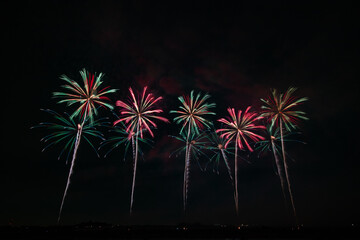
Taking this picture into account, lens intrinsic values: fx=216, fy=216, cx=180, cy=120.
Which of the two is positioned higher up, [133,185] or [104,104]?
[104,104]

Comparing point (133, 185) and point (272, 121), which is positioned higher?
point (272, 121)

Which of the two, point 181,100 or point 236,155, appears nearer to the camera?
point 181,100

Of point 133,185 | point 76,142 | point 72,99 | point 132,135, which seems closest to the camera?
point 72,99

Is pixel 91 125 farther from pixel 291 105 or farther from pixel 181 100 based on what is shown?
pixel 291 105

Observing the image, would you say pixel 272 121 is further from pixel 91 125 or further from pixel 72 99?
pixel 72 99

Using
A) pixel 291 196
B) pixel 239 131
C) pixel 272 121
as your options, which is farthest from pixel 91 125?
pixel 291 196

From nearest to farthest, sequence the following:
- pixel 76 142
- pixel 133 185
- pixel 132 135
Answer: pixel 76 142
pixel 132 135
pixel 133 185

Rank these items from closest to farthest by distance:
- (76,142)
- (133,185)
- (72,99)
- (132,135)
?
1. (72,99)
2. (76,142)
3. (132,135)
4. (133,185)

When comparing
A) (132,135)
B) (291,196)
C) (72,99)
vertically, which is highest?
(72,99)

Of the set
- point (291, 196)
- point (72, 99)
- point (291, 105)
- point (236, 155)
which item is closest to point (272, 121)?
point (291, 105)
